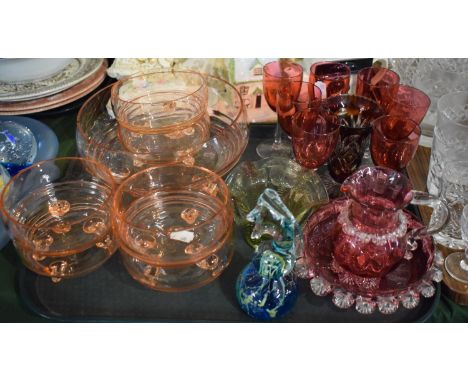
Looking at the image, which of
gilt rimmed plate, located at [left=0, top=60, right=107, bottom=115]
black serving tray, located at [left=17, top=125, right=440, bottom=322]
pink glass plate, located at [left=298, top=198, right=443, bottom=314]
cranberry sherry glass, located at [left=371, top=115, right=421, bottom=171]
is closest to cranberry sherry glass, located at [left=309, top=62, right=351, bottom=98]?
cranberry sherry glass, located at [left=371, top=115, right=421, bottom=171]

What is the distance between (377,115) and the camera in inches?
38.3

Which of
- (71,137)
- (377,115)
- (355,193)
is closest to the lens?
(355,193)

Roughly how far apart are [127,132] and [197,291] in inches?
14.0

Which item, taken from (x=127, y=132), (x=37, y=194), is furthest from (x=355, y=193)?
(x=37, y=194)

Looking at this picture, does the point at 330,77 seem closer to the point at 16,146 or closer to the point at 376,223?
the point at 376,223

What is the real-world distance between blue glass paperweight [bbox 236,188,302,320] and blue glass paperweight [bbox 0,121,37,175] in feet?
1.68

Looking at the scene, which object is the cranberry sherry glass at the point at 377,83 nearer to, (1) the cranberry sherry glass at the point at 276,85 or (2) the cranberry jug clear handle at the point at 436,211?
(1) the cranberry sherry glass at the point at 276,85

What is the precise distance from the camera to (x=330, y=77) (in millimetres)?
1029

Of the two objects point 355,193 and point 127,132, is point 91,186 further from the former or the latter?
point 355,193

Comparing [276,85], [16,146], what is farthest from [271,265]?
[16,146]

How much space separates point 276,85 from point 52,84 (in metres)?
0.51

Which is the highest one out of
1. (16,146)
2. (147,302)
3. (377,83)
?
(377,83)

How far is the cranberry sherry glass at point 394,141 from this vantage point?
88cm

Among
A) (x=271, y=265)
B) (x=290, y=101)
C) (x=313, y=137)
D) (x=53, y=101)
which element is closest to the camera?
(x=271, y=265)
